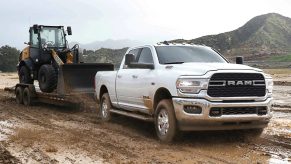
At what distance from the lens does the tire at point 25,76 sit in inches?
720

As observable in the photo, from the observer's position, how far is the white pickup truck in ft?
27.7

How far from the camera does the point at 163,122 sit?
9188 mm

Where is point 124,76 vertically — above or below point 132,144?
above

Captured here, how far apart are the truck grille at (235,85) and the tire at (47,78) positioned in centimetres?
898

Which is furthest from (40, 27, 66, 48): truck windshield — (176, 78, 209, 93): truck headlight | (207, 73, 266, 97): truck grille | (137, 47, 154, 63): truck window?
(207, 73, 266, 97): truck grille

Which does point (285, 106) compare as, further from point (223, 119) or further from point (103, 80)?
point (223, 119)

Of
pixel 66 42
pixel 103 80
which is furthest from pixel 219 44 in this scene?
pixel 103 80

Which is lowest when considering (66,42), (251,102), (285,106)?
(285,106)

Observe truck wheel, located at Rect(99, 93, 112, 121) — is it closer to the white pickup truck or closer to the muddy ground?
the muddy ground

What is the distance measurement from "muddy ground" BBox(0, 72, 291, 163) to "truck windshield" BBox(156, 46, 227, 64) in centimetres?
149

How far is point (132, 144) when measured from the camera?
9047 mm

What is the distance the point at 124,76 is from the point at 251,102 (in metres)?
3.32

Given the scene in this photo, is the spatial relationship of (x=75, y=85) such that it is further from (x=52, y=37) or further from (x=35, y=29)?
(x=52, y=37)

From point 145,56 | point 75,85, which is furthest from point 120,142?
point 75,85
